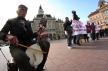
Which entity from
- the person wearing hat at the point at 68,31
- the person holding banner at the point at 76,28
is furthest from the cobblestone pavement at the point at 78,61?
the person holding banner at the point at 76,28

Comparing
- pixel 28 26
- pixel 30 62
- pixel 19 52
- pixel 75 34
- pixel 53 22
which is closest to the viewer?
pixel 19 52

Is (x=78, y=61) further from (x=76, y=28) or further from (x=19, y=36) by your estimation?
(x=76, y=28)

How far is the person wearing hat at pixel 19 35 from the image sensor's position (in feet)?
18.0

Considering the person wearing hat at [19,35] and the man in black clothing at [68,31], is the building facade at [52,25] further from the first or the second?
the person wearing hat at [19,35]

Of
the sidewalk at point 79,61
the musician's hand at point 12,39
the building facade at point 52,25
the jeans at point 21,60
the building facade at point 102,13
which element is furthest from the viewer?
the building facade at point 52,25

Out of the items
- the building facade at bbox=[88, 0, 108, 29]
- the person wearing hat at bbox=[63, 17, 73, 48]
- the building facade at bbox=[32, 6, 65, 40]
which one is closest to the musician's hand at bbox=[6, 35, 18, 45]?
the person wearing hat at bbox=[63, 17, 73, 48]

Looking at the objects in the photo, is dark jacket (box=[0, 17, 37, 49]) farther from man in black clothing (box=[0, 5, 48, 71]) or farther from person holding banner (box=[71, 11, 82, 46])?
person holding banner (box=[71, 11, 82, 46])

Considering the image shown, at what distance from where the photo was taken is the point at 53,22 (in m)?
172

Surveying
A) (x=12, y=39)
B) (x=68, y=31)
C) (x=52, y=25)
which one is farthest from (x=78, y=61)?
(x=52, y=25)

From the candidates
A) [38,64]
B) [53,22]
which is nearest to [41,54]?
[38,64]

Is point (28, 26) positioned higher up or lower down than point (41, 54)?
higher up

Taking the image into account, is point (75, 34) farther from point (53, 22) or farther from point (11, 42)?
point (53, 22)

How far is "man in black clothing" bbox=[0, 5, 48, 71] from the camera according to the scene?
5.47 metres

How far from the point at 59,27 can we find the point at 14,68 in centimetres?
17681
